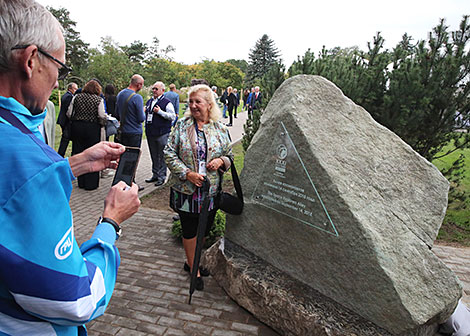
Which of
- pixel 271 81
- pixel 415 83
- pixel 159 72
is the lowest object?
pixel 271 81

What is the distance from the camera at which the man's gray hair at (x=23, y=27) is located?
99 cm

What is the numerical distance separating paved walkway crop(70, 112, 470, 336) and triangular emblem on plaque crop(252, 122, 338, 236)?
112 centimetres

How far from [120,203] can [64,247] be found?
0.42 m

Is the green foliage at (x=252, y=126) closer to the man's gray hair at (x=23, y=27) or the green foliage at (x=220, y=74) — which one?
the man's gray hair at (x=23, y=27)

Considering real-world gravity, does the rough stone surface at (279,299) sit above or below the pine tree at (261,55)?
below

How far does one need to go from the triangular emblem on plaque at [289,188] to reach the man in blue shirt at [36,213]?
1.96m

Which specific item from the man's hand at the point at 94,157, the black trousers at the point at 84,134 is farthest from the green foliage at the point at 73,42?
the man's hand at the point at 94,157

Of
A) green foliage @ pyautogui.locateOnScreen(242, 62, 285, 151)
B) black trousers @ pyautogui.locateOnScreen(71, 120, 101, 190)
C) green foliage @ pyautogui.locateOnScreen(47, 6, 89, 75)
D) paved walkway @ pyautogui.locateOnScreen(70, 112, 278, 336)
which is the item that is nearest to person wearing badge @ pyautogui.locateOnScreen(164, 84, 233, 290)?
paved walkway @ pyautogui.locateOnScreen(70, 112, 278, 336)

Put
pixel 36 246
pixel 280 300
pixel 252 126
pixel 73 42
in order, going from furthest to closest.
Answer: pixel 73 42
pixel 252 126
pixel 280 300
pixel 36 246

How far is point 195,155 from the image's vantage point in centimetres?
326

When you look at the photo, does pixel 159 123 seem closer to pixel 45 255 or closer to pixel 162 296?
pixel 162 296

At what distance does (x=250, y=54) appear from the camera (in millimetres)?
50938

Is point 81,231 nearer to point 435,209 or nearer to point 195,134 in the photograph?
point 195,134

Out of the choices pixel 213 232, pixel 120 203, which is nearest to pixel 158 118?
pixel 213 232
